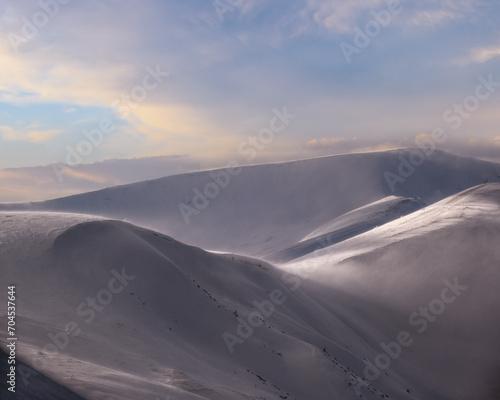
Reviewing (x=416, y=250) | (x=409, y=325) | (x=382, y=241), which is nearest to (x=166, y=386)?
(x=409, y=325)

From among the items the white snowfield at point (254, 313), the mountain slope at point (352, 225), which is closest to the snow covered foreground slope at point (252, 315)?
the white snowfield at point (254, 313)

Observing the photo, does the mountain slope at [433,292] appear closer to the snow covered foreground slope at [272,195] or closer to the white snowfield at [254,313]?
the white snowfield at [254,313]

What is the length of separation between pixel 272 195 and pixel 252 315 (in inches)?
2226

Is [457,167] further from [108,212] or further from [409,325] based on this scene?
[409,325]

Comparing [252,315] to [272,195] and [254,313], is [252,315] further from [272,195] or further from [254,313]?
[272,195]

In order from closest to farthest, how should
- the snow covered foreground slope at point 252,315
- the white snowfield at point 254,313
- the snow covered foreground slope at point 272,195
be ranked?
the white snowfield at point 254,313, the snow covered foreground slope at point 252,315, the snow covered foreground slope at point 272,195

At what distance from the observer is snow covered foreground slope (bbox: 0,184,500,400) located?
887 cm

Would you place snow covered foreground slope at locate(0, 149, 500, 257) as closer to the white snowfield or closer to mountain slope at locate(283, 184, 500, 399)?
mountain slope at locate(283, 184, 500, 399)

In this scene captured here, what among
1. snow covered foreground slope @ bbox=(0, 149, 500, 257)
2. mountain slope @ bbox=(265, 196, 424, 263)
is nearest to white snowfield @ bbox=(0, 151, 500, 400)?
mountain slope @ bbox=(265, 196, 424, 263)

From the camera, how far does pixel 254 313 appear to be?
15.0 meters

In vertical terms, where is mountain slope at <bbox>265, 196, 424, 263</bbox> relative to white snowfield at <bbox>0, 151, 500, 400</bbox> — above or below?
below

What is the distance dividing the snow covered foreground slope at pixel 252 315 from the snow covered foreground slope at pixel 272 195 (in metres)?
35.5

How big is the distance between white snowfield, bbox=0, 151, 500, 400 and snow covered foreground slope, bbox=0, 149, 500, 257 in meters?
34.5

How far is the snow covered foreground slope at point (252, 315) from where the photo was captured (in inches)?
349
